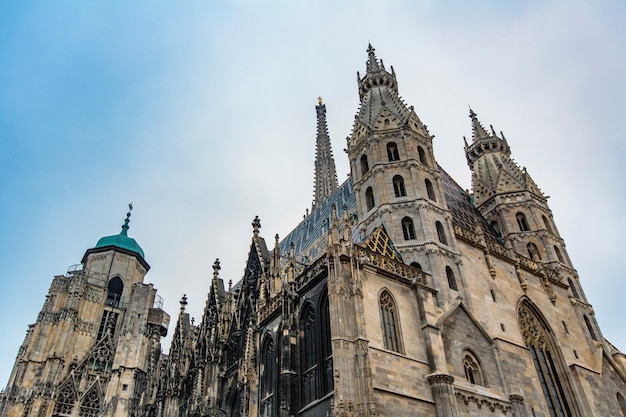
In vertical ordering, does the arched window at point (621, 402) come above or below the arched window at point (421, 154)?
below

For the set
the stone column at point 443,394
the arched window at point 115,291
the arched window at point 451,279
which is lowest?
the stone column at point 443,394

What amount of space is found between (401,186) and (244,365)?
41.2ft

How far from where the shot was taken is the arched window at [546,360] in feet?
83.0

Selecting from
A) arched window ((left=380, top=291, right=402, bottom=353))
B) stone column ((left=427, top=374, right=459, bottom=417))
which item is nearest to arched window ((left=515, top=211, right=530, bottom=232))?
arched window ((left=380, top=291, right=402, bottom=353))

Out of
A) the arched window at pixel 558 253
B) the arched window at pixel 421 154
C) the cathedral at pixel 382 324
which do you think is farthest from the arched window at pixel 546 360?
the arched window at pixel 421 154

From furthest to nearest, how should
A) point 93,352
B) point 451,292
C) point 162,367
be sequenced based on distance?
1. point 93,352
2. point 162,367
3. point 451,292

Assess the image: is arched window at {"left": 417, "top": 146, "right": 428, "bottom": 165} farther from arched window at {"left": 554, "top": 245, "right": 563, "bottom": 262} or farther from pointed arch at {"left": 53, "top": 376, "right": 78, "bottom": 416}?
pointed arch at {"left": 53, "top": 376, "right": 78, "bottom": 416}

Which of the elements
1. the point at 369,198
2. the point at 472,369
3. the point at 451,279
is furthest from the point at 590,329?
the point at 369,198

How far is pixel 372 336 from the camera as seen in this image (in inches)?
768

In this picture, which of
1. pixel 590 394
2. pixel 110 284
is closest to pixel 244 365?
pixel 590 394

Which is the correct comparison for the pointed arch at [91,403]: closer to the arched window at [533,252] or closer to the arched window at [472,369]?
the arched window at [472,369]

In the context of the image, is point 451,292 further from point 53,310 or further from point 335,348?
point 53,310

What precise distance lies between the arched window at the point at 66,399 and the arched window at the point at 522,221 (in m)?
37.2

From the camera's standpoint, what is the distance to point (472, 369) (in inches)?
873
